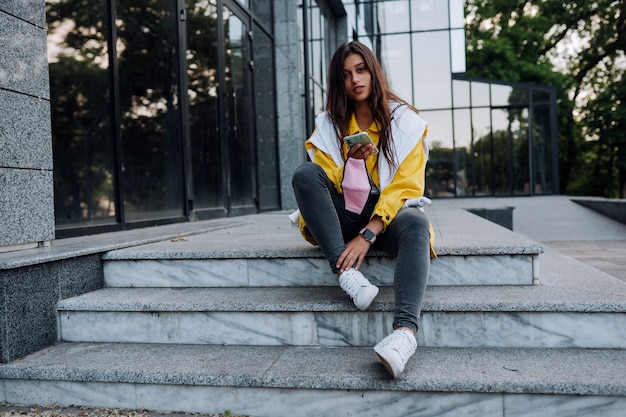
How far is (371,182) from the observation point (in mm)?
2490

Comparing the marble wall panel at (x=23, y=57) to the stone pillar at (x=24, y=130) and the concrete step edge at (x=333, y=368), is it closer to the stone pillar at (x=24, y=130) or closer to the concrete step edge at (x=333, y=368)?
the stone pillar at (x=24, y=130)

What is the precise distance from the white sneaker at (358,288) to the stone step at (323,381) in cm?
23

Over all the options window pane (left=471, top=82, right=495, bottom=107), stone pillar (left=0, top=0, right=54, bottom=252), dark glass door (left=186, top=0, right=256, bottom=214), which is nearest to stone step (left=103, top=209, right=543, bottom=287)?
stone pillar (left=0, top=0, right=54, bottom=252)

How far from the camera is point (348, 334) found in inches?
90.7

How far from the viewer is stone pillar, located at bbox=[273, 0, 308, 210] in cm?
931

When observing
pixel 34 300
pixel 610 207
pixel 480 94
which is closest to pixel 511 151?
pixel 480 94

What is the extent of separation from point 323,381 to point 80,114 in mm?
3089

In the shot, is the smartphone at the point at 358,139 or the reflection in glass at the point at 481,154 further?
the reflection in glass at the point at 481,154

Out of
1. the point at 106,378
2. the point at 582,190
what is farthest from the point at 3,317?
the point at 582,190

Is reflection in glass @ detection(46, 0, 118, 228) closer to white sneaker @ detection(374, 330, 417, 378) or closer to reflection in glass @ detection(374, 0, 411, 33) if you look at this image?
white sneaker @ detection(374, 330, 417, 378)

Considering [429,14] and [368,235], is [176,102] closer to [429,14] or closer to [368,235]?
[368,235]

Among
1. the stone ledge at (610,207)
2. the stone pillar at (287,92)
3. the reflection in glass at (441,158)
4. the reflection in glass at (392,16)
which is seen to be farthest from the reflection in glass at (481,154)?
the stone pillar at (287,92)

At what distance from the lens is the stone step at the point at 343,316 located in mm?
2174

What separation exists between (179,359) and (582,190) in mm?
28606
